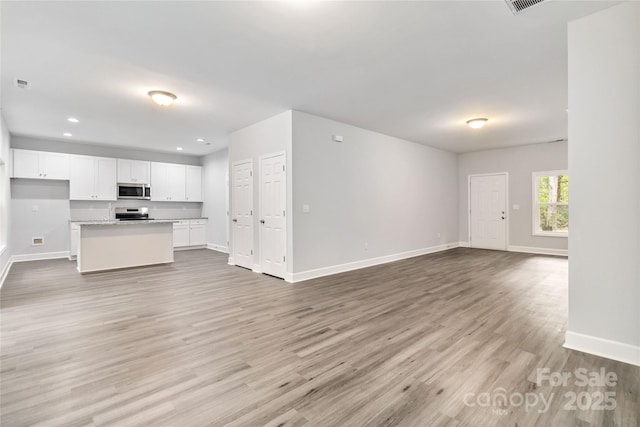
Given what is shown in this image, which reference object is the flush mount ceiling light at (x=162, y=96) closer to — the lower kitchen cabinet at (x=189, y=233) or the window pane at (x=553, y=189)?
the lower kitchen cabinet at (x=189, y=233)

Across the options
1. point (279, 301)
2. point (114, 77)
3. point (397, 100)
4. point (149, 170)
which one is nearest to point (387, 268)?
point (279, 301)

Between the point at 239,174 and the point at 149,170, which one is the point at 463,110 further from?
the point at 149,170

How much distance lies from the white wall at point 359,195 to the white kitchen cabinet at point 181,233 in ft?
17.1

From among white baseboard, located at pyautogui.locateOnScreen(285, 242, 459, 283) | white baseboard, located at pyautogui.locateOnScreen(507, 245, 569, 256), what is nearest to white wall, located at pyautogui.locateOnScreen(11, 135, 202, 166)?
white baseboard, located at pyautogui.locateOnScreen(285, 242, 459, 283)

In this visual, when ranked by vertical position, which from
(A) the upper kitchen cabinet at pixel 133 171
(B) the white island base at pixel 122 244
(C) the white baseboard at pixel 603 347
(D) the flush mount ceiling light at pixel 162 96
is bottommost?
(C) the white baseboard at pixel 603 347

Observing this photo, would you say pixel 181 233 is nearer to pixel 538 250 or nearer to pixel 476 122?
pixel 476 122

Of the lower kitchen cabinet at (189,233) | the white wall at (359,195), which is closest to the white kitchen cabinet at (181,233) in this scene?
the lower kitchen cabinet at (189,233)

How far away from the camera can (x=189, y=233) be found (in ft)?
29.1

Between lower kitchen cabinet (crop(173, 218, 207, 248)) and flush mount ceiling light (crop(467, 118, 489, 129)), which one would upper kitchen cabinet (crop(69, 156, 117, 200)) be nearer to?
Result: lower kitchen cabinet (crop(173, 218, 207, 248))

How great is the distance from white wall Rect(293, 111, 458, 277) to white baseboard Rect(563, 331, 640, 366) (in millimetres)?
3439

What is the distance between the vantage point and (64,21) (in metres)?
2.56

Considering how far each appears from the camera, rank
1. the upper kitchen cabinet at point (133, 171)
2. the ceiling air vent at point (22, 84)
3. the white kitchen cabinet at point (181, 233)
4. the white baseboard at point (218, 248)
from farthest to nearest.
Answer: the white kitchen cabinet at point (181, 233) < the white baseboard at point (218, 248) < the upper kitchen cabinet at point (133, 171) < the ceiling air vent at point (22, 84)

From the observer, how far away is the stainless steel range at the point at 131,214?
A: 26.3ft

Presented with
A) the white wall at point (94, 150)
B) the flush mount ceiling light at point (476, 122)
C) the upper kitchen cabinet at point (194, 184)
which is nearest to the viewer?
the flush mount ceiling light at point (476, 122)
